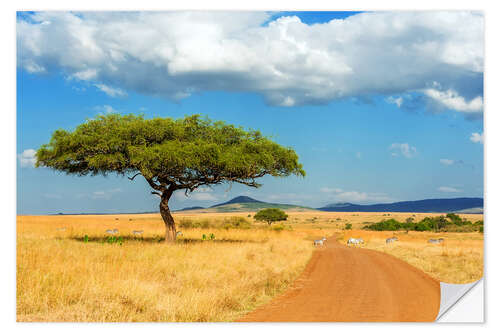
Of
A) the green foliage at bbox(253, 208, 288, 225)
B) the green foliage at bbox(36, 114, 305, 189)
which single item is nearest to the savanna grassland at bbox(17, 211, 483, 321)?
the green foliage at bbox(36, 114, 305, 189)

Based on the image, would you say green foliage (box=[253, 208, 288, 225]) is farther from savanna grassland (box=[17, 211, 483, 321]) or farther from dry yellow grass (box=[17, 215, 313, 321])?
dry yellow grass (box=[17, 215, 313, 321])

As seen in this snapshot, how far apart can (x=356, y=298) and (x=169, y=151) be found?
36.1ft

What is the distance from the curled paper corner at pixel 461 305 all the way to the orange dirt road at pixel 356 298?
0.61 feet

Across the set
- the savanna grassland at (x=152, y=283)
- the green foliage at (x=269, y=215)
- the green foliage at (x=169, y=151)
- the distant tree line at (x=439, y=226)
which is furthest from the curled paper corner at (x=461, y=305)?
the green foliage at (x=269, y=215)

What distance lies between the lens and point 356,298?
1084cm

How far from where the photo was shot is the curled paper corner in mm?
9690

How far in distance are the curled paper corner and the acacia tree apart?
36.2ft

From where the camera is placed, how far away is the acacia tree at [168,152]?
63.3 feet

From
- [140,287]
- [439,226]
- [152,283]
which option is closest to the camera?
[140,287]

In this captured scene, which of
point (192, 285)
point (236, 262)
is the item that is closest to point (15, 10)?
point (192, 285)

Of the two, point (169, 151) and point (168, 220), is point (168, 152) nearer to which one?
point (169, 151)

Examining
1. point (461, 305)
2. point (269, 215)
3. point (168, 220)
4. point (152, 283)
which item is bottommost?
point (269, 215)

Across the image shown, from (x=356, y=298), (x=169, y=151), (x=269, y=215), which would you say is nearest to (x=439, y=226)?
(x=269, y=215)
